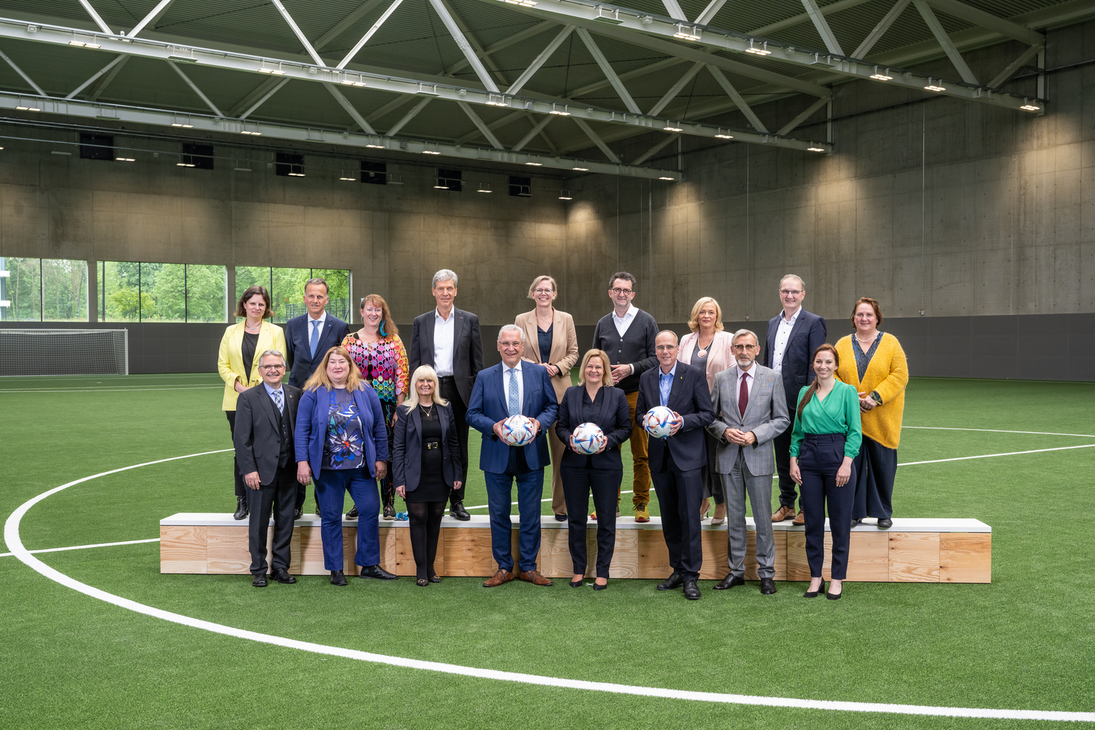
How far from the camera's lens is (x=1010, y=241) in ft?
88.1

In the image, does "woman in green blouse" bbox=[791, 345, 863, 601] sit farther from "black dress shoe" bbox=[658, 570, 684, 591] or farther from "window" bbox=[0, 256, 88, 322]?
"window" bbox=[0, 256, 88, 322]

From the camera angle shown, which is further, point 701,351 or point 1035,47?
point 1035,47

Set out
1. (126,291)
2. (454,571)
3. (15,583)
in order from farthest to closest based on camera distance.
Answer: (126,291) < (454,571) < (15,583)

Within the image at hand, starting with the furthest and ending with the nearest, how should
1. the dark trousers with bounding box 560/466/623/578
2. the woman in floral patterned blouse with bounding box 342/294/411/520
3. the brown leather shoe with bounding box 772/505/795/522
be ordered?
the brown leather shoe with bounding box 772/505/795/522, the woman in floral patterned blouse with bounding box 342/294/411/520, the dark trousers with bounding box 560/466/623/578

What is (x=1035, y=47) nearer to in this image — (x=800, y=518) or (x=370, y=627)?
(x=800, y=518)

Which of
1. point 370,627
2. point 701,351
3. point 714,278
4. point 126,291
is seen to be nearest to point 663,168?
point 714,278

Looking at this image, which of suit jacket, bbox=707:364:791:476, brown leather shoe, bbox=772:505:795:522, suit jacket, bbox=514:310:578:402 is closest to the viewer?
suit jacket, bbox=707:364:791:476

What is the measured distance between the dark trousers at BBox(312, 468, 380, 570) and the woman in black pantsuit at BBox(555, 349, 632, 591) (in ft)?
4.79

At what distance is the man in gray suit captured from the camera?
6.29m

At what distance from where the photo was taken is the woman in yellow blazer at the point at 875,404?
6.75 meters

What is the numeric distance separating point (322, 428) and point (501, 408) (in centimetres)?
131

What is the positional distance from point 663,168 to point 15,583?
114 ft

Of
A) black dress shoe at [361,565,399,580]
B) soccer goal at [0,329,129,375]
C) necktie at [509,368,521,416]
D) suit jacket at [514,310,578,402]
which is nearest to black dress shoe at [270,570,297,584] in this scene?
black dress shoe at [361,565,399,580]

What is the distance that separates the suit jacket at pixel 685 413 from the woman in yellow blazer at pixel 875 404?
48.0 inches
